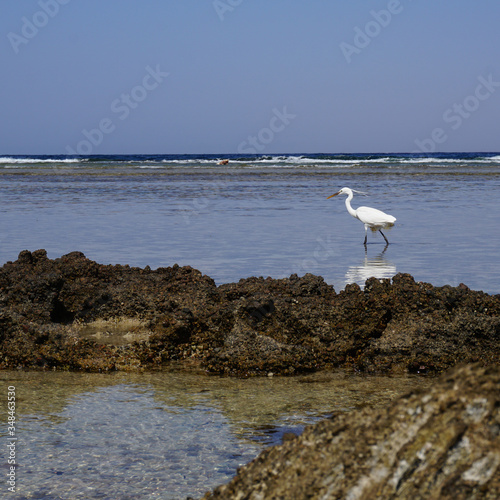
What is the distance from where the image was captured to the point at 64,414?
14.1 feet

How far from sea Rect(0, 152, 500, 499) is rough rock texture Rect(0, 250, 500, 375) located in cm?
24

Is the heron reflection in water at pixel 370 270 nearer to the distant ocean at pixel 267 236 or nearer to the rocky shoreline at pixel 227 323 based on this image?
the distant ocean at pixel 267 236

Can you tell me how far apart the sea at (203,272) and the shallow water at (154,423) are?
1 cm

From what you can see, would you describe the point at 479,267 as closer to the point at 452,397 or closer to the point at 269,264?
the point at 269,264

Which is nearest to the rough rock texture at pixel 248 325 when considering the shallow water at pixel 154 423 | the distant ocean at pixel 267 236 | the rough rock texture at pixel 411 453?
the shallow water at pixel 154 423

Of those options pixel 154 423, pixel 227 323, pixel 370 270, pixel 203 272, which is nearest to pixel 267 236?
pixel 370 270

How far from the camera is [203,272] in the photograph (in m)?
8.77

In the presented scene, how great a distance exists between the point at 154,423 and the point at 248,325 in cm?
171

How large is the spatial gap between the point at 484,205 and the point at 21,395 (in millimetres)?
16173

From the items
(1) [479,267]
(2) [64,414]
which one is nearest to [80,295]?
(2) [64,414]

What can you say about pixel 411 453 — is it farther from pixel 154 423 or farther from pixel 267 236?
pixel 267 236

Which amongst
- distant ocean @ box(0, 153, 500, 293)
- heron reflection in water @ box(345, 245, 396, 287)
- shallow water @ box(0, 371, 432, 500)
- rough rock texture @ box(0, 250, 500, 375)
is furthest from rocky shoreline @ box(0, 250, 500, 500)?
heron reflection in water @ box(345, 245, 396, 287)

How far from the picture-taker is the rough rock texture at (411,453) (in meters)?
1.85

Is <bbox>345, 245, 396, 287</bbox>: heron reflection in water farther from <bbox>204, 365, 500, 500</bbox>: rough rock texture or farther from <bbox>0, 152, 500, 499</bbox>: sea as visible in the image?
<bbox>204, 365, 500, 500</bbox>: rough rock texture
